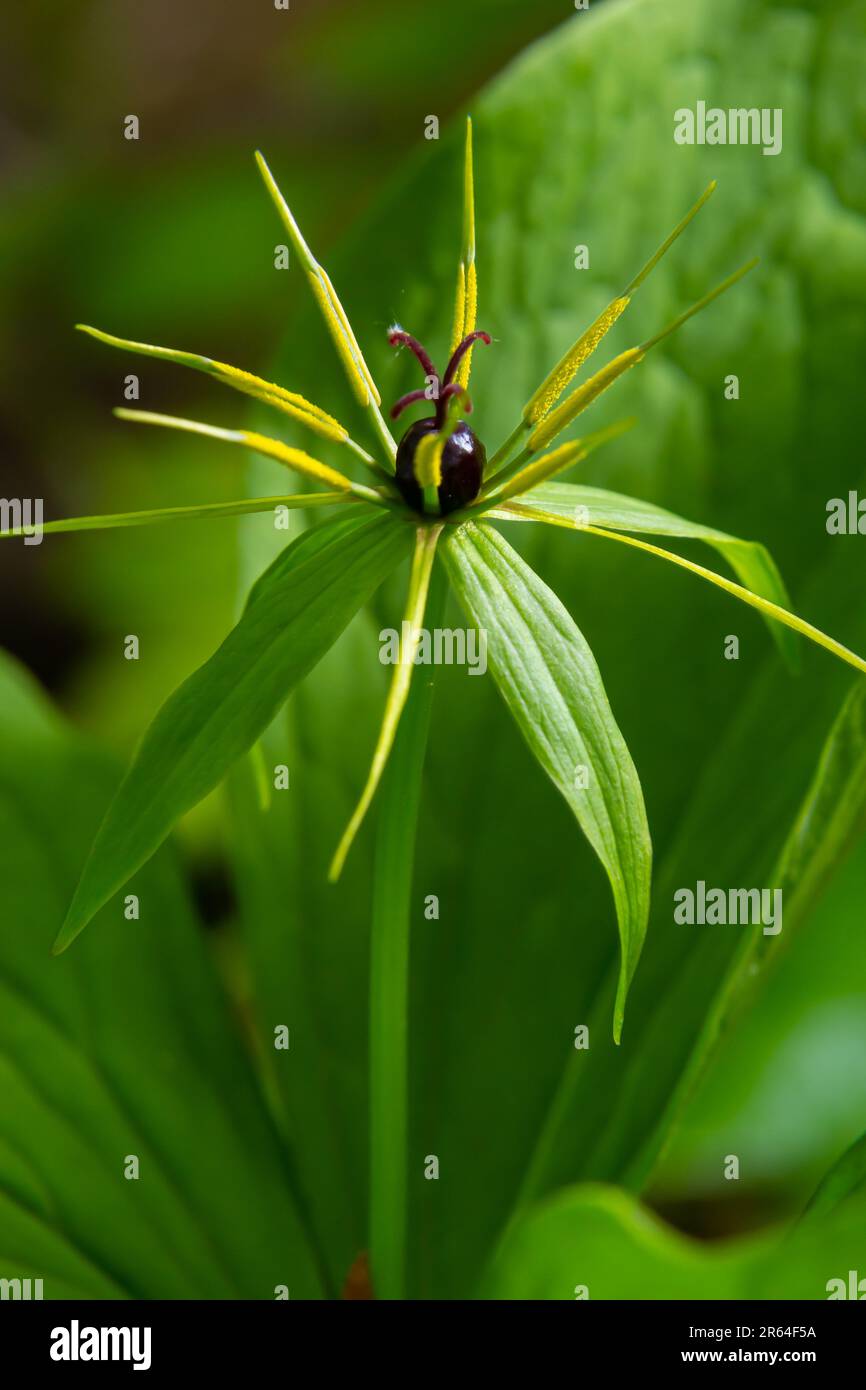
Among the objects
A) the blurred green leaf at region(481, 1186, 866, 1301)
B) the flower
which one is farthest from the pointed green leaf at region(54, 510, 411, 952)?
the blurred green leaf at region(481, 1186, 866, 1301)

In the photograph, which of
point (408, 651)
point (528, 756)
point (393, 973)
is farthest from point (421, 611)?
point (528, 756)

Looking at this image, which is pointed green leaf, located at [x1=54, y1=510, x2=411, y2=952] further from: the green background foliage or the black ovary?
the green background foliage

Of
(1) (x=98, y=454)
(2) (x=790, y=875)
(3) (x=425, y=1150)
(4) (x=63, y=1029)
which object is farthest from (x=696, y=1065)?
(1) (x=98, y=454)

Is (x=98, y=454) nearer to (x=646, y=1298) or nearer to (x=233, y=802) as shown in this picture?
(x=233, y=802)

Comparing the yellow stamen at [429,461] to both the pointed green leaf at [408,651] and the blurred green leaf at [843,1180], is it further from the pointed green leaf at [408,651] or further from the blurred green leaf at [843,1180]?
the blurred green leaf at [843,1180]

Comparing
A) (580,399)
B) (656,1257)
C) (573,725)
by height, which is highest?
(580,399)

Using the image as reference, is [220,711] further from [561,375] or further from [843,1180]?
[843,1180]
